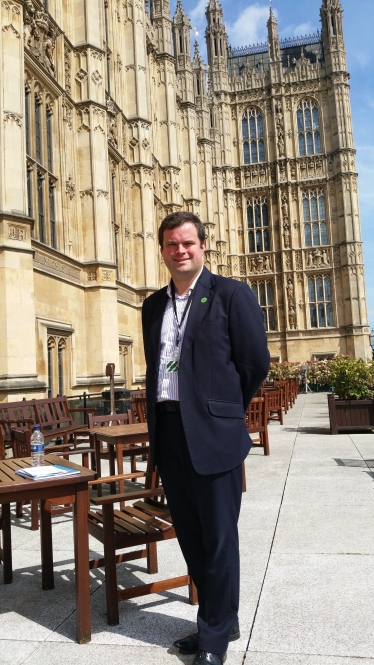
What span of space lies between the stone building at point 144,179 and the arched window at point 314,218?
4.0 inches

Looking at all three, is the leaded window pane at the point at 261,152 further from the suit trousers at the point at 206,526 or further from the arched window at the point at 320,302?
the suit trousers at the point at 206,526

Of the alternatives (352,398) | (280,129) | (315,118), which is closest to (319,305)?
(280,129)

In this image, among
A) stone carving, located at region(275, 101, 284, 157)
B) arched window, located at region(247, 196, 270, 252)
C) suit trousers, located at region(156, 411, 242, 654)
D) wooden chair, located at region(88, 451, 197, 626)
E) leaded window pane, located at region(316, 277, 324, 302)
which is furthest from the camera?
arched window, located at region(247, 196, 270, 252)

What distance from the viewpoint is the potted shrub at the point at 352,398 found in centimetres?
1134

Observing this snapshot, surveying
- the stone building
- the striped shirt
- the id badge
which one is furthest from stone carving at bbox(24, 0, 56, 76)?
the id badge

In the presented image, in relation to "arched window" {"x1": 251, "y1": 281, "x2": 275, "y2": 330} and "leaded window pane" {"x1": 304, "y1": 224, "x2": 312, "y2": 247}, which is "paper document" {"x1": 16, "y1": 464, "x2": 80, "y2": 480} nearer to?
"arched window" {"x1": 251, "y1": 281, "x2": 275, "y2": 330}

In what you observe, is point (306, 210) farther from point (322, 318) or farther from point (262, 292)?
point (322, 318)

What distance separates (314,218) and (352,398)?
33.5m

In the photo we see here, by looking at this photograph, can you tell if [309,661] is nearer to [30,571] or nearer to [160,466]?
[160,466]

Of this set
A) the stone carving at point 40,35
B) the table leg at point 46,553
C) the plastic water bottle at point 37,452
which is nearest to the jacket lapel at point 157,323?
the plastic water bottle at point 37,452

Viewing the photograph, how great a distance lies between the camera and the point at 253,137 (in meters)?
44.5

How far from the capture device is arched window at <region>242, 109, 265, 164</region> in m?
44.3

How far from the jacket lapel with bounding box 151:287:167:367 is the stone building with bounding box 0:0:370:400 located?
25.3 feet

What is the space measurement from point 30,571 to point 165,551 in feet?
3.38
